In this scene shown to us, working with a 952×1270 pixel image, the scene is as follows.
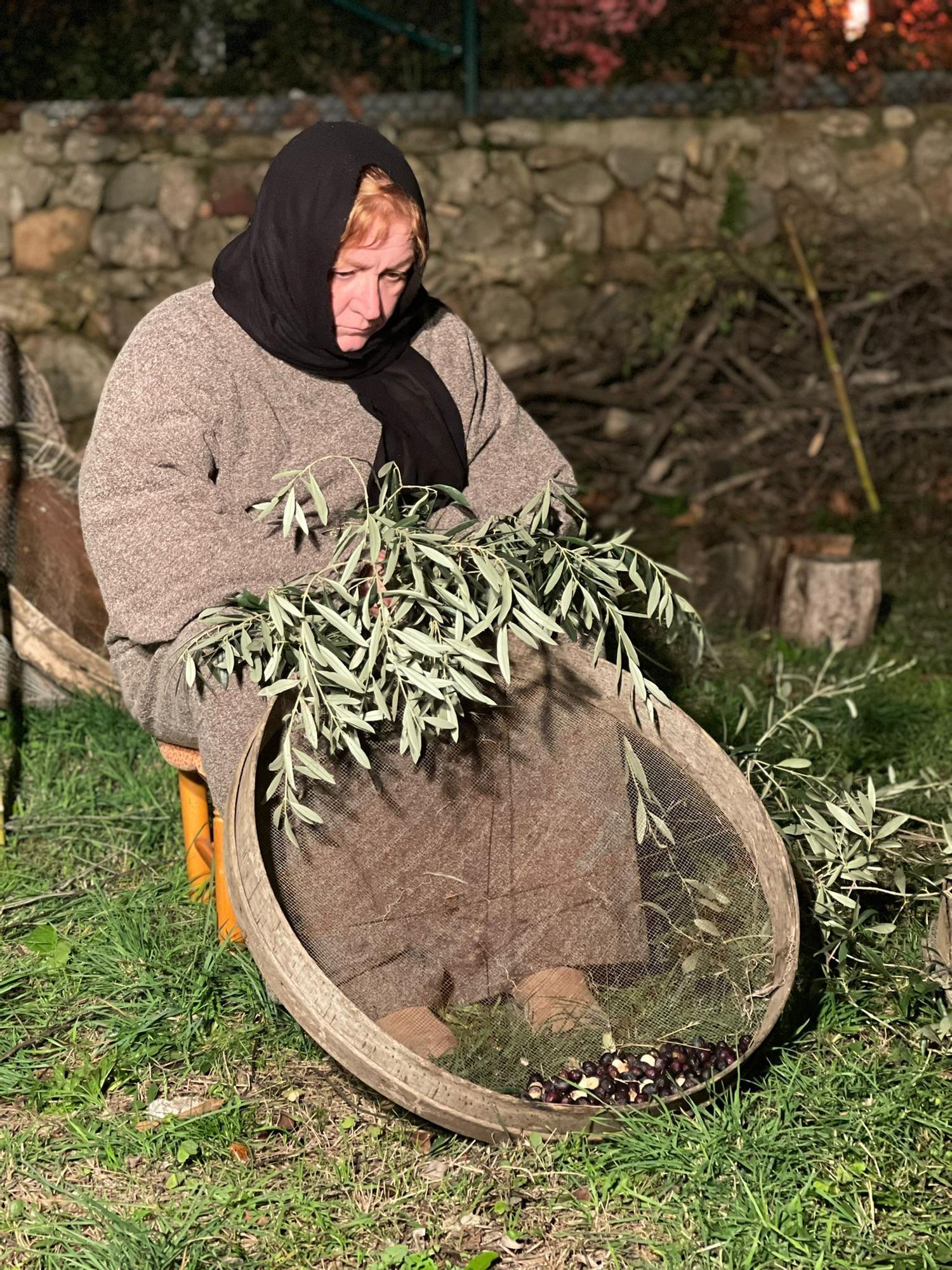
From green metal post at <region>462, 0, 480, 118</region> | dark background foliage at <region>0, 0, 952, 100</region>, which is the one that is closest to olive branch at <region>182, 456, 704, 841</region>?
green metal post at <region>462, 0, 480, 118</region>

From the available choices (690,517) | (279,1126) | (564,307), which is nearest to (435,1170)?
(279,1126)

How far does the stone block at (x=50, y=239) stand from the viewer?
6586 mm

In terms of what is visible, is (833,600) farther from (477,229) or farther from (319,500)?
(477,229)

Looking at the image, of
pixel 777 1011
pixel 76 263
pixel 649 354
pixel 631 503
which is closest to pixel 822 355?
pixel 649 354

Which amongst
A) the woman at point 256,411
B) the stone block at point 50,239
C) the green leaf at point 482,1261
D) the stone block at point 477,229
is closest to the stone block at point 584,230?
the stone block at point 477,229

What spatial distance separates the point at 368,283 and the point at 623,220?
4579mm

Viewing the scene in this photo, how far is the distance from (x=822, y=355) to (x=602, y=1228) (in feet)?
17.4

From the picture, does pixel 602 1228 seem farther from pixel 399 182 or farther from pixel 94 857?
pixel 399 182

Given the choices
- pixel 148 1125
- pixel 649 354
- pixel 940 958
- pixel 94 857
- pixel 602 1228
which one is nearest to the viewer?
pixel 602 1228

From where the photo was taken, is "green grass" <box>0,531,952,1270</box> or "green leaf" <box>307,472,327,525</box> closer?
"green grass" <box>0,531,952,1270</box>

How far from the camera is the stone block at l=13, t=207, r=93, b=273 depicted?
659cm

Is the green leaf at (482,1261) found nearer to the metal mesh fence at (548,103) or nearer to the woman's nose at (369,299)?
the woman's nose at (369,299)

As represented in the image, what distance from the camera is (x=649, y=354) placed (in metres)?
6.76

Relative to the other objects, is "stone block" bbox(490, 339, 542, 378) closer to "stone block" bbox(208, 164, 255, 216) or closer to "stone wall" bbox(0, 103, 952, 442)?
"stone wall" bbox(0, 103, 952, 442)
